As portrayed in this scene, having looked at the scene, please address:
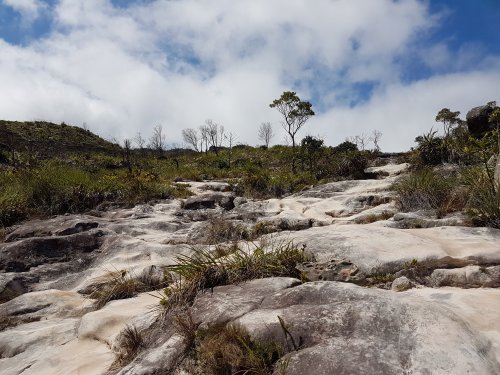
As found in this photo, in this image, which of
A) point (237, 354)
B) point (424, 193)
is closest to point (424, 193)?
point (424, 193)

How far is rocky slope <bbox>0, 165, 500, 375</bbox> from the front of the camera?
259cm

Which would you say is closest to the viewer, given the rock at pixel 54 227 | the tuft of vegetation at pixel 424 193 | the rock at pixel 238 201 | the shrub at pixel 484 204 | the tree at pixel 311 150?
the shrub at pixel 484 204

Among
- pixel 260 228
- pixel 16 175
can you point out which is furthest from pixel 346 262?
pixel 16 175

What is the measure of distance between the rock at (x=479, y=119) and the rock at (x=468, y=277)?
36.3 feet

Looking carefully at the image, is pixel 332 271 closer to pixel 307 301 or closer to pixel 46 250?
pixel 307 301

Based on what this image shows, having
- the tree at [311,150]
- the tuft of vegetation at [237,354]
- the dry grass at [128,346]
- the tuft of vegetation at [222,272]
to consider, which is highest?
the tree at [311,150]

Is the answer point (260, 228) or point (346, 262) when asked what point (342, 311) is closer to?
point (346, 262)

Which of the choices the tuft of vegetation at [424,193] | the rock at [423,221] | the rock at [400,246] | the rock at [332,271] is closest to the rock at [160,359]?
the rock at [332,271]

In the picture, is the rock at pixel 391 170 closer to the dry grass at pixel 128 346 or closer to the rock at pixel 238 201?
the rock at pixel 238 201

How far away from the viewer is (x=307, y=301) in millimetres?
3248

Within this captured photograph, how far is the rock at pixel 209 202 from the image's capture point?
10203 mm

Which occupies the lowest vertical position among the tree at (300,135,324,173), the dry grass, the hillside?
the dry grass

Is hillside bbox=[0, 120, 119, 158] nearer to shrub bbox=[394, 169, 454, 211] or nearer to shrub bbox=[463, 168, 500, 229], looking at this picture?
shrub bbox=[394, 169, 454, 211]

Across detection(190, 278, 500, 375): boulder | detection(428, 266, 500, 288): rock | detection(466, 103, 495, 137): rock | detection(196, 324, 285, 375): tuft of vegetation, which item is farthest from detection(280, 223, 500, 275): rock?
detection(466, 103, 495, 137): rock
